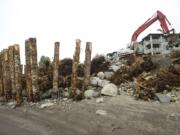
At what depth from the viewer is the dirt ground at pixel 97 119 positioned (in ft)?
24.9

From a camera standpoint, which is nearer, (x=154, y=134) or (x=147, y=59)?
(x=154, y=134)

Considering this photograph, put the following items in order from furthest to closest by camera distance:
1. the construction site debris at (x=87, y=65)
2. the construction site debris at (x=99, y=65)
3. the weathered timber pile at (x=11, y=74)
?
the construction site debris at (x=99, y=65) → the weathered timber pile at (x=11, y=74) → the construction site debris at (x=87, y=65)

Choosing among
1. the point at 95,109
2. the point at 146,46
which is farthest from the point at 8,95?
the point at 146,46

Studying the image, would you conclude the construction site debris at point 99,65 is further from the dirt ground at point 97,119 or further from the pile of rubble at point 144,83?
the dirt ground at point 97,119

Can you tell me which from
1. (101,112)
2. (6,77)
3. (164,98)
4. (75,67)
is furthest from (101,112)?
(6,77)

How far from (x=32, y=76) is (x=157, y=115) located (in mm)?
6836

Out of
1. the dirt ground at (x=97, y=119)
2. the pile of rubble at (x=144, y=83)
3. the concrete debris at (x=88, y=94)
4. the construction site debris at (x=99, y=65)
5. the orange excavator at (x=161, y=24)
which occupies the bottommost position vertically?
the dirt ground at (x=97, y=119)

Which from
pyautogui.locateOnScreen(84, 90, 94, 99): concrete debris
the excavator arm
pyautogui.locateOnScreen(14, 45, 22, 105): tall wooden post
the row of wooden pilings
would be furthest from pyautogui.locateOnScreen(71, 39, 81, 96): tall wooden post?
the excavator arm

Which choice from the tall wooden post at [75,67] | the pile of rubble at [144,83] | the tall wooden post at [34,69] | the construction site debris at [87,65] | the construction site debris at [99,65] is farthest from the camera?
the construction site debris at [99,65]

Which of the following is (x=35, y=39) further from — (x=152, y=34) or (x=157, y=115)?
(x=152, y=34)

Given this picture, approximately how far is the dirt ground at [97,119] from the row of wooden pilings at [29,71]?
155 centimetres

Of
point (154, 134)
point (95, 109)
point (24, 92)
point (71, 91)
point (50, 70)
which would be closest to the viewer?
point (154, 134)

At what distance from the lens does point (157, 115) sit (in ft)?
27.9

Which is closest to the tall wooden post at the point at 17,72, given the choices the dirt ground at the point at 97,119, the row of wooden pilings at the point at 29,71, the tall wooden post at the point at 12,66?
the row of wooden pilings at the point at 29,71
